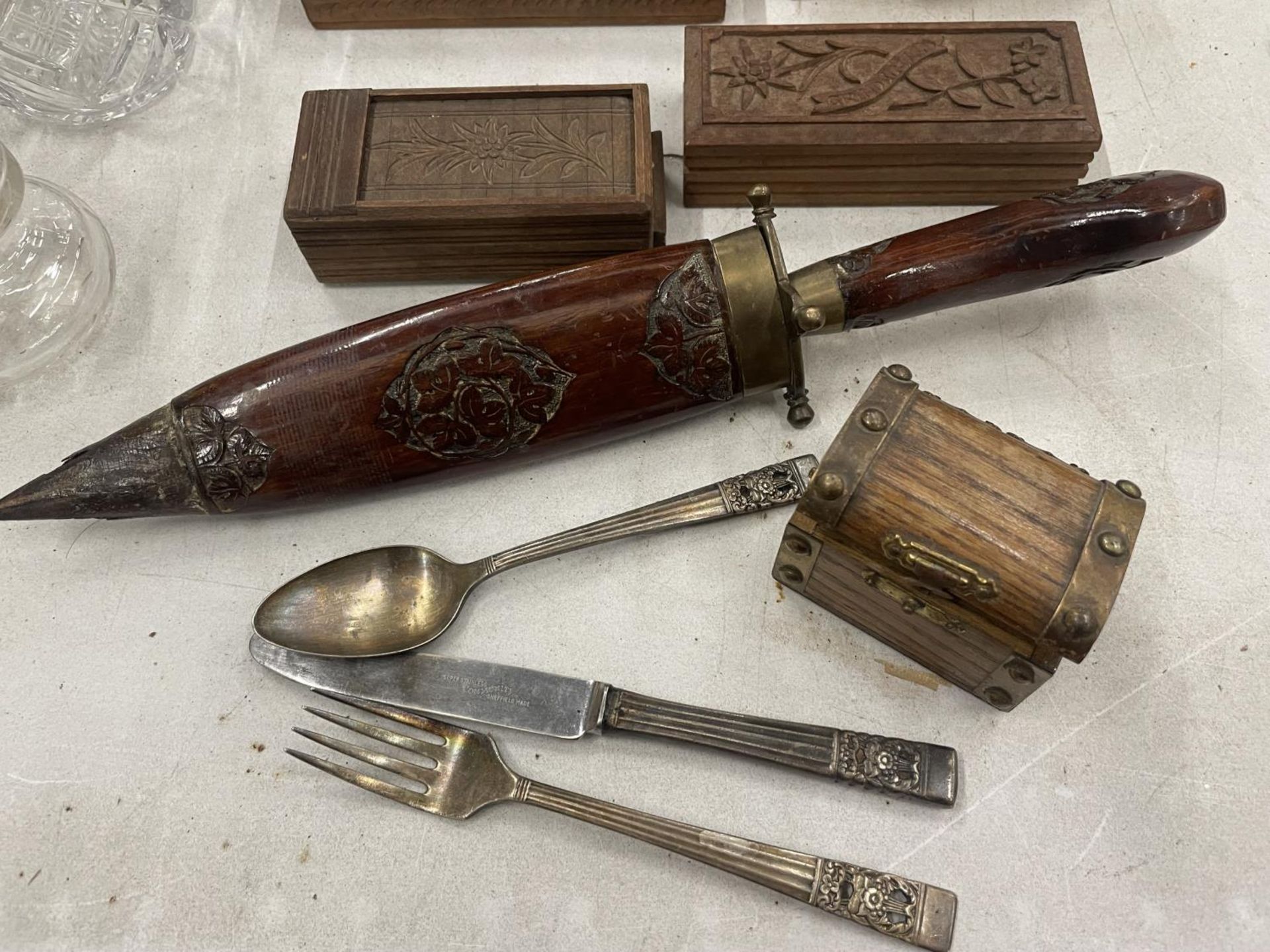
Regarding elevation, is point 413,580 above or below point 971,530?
below

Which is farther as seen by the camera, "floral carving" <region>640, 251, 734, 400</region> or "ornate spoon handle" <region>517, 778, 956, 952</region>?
"floral carving" <region>640, 251, 734, 400</region>

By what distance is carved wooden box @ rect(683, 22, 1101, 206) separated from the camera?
2094 millimetres

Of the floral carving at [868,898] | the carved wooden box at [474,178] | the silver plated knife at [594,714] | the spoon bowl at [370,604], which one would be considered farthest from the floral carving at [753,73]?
the floral carving at [868,898]

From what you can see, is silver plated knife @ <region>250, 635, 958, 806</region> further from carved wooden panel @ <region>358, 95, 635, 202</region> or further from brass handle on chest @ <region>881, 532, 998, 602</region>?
carved wooden panel @ <region>358, 95, 635, 202</region>

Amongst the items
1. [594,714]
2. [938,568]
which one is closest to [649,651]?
[594,714]

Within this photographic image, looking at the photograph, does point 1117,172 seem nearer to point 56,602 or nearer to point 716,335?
point 716,335

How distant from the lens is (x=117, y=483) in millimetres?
1855

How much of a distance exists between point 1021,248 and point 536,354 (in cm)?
103

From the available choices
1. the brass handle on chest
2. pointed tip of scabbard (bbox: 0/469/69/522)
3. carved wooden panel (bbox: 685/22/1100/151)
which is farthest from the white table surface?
the brass handle on chest

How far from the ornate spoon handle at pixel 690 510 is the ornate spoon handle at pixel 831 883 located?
1.89 ft

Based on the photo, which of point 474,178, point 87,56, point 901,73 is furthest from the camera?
point 87,56

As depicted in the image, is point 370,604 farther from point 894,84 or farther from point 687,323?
point 894,84

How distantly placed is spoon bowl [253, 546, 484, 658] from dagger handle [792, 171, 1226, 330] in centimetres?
98

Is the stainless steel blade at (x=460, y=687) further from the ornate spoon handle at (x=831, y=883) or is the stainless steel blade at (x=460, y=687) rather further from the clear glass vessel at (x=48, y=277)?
the clear glass vessel at (x=48, y=277)
